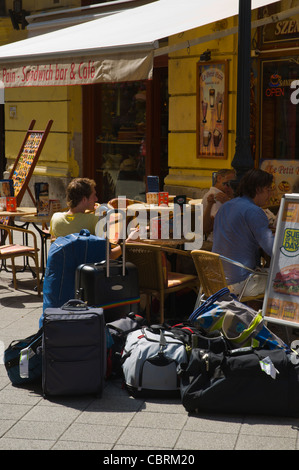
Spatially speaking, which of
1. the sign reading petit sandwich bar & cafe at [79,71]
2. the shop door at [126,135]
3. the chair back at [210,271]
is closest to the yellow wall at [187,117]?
the shop door at [126,135]

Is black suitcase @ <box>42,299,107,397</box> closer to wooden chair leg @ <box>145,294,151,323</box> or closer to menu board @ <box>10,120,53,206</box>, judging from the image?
wooden chair leg @ <box>145,294,151,323</box>

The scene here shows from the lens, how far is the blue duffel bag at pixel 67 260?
5.96 m

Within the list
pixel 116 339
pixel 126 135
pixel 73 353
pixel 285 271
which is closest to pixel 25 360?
pixel 73 353

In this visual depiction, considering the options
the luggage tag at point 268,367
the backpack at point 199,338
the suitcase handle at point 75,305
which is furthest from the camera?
the suitcase handle at point 75,305

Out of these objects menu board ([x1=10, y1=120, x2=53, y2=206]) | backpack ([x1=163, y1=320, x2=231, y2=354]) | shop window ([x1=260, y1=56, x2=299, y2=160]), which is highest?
shop window ([x1=260, y1=56, x2=299, y2=160])

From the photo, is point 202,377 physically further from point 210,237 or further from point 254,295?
point 210,237

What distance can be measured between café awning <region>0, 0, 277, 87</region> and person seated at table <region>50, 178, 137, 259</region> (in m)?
0.94

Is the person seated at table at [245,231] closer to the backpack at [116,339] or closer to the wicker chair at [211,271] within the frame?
the wicker chair at [211,271]

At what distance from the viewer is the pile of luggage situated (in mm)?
4820

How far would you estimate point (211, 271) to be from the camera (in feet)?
19.8

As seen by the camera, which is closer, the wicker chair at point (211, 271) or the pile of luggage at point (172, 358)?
the pile of luggage at point (172, 358)

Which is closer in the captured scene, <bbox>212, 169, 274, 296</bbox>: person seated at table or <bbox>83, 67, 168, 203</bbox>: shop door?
<bbox>212, 169, 274, 296</bbox>: person seated at table

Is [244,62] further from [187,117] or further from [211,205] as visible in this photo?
[187,117]

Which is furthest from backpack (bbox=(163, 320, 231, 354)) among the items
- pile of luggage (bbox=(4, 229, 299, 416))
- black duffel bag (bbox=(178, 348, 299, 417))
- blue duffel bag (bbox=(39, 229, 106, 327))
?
blue duffel bag (bbox=(39, 229, 106, 327))
